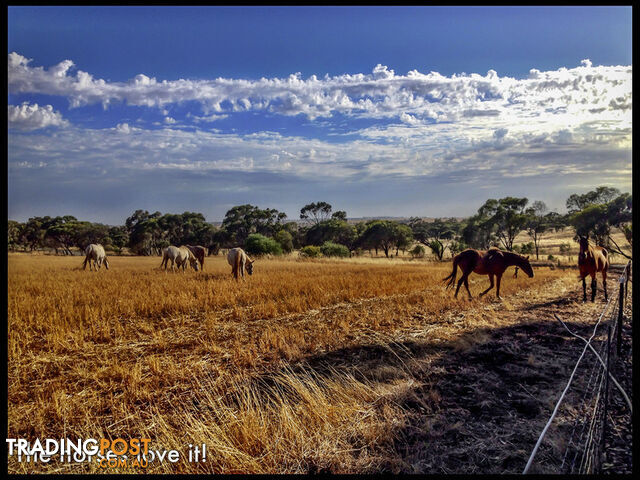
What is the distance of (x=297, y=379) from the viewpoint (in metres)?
4.93

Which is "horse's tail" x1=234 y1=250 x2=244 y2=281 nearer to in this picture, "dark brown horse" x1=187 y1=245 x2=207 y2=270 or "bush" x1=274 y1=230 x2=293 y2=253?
"dark brown horse" x1=187 y1=245 x2=207 y2=270

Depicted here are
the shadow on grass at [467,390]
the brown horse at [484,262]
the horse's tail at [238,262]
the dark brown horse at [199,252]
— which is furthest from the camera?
the dark brown horse at [199,252]

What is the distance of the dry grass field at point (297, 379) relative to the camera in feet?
11.7

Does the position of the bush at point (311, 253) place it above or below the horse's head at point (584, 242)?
below

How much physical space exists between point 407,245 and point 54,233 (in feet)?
165

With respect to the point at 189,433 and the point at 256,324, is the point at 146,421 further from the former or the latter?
the point at 256,324

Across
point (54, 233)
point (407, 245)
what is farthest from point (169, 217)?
point (407, 245)

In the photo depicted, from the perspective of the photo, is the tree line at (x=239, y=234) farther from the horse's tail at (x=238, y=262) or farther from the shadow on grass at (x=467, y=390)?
the shadow on grass at (x=467, y=390)

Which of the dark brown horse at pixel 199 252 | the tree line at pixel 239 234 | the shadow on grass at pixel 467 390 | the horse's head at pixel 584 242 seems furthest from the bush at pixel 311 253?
the shadow on grass at pixel 467 390

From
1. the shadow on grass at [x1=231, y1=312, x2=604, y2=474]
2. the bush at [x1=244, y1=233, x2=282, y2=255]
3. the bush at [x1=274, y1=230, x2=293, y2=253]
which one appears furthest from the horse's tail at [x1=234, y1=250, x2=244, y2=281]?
the bush at [x1=274, y1=230, x2=293, y2=253]

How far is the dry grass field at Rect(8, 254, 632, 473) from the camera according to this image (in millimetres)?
3555

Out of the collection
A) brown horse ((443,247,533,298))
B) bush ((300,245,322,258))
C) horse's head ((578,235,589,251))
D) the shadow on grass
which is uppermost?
horse's head ((578,235,589,251))

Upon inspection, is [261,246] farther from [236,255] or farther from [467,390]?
[467,390]

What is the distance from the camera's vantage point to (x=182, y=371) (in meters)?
→ 5.53
